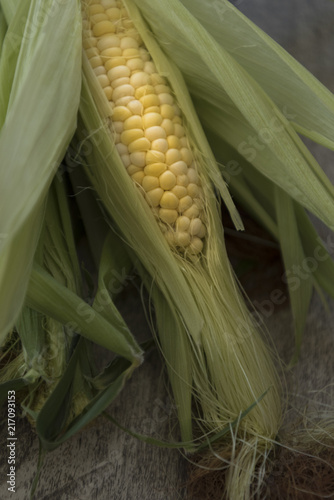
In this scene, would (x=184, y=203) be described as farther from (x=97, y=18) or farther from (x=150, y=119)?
(x=97, y=18)

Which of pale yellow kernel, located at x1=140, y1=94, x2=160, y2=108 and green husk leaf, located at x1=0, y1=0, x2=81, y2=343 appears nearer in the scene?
green husk leaf, located at x1=0, y1=0, x2=81, y2=343

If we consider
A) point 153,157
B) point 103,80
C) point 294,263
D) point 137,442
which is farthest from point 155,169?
point 137,442

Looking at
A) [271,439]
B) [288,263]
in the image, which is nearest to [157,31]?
[288,263]

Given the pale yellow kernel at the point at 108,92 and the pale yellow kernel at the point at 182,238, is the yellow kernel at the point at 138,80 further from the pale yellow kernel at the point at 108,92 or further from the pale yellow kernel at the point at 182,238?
the pale yellow kernel at the point at 182,238

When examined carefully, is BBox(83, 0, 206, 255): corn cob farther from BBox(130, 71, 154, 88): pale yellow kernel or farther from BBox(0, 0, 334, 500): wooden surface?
BBox(0, 0, 334, 500): wooden surface

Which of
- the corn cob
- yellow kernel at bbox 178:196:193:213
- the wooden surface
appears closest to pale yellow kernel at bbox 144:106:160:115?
the corn cob

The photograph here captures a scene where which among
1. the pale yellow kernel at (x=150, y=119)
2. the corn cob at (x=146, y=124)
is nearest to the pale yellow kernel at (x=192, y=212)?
the corn cob at (x=146, y=124)

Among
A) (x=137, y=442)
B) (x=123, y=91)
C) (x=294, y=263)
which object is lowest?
(x=137, y=442)
